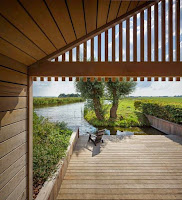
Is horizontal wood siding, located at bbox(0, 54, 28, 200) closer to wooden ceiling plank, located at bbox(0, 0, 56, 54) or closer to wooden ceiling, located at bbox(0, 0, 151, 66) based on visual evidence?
wooden ceiling, located at bbox(0, 0, 151, 66)

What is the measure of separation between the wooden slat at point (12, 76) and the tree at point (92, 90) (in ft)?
23.5

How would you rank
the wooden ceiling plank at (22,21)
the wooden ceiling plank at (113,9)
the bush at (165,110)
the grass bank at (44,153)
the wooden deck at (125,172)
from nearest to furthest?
the wooden ceiling plank at (22,21) → the wooden ceiling plank at (113,9) → the grass bank at (44,153) → the wooden deck at (125,172) → the bush at (165,110)

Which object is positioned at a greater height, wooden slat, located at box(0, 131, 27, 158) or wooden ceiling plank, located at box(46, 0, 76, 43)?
wooden ceiling plank, located at box(46, 0, 76, 43)

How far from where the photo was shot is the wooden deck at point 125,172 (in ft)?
8.08

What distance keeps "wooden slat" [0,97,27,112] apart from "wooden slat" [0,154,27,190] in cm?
66

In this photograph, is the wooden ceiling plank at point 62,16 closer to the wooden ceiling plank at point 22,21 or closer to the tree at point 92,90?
the wooden ceiling plank at point 22,21

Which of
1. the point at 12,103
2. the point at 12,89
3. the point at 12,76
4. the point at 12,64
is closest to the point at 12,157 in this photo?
the point at 12,103

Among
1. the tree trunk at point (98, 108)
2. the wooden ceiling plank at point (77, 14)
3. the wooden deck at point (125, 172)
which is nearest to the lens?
the wooden ceiling plank at point (77, 14)

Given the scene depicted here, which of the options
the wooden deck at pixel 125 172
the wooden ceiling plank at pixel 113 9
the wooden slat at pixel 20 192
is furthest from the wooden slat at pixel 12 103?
the wooden deck at pixel 125 172

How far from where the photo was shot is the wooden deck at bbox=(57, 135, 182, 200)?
2.46 meters

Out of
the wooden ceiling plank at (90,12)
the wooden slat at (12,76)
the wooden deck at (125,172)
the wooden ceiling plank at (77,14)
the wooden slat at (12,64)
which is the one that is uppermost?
the wooden ceiling plank at (90,12)

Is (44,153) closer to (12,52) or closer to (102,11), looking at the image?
(12,52)

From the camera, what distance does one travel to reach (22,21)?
103 cm

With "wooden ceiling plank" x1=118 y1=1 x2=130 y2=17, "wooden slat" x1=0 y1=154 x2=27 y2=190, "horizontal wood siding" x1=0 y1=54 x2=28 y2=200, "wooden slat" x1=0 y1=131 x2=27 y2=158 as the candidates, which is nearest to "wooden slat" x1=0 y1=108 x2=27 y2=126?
"horizontal wood siding" x1=0 y1=54 x2=28 y2=200
